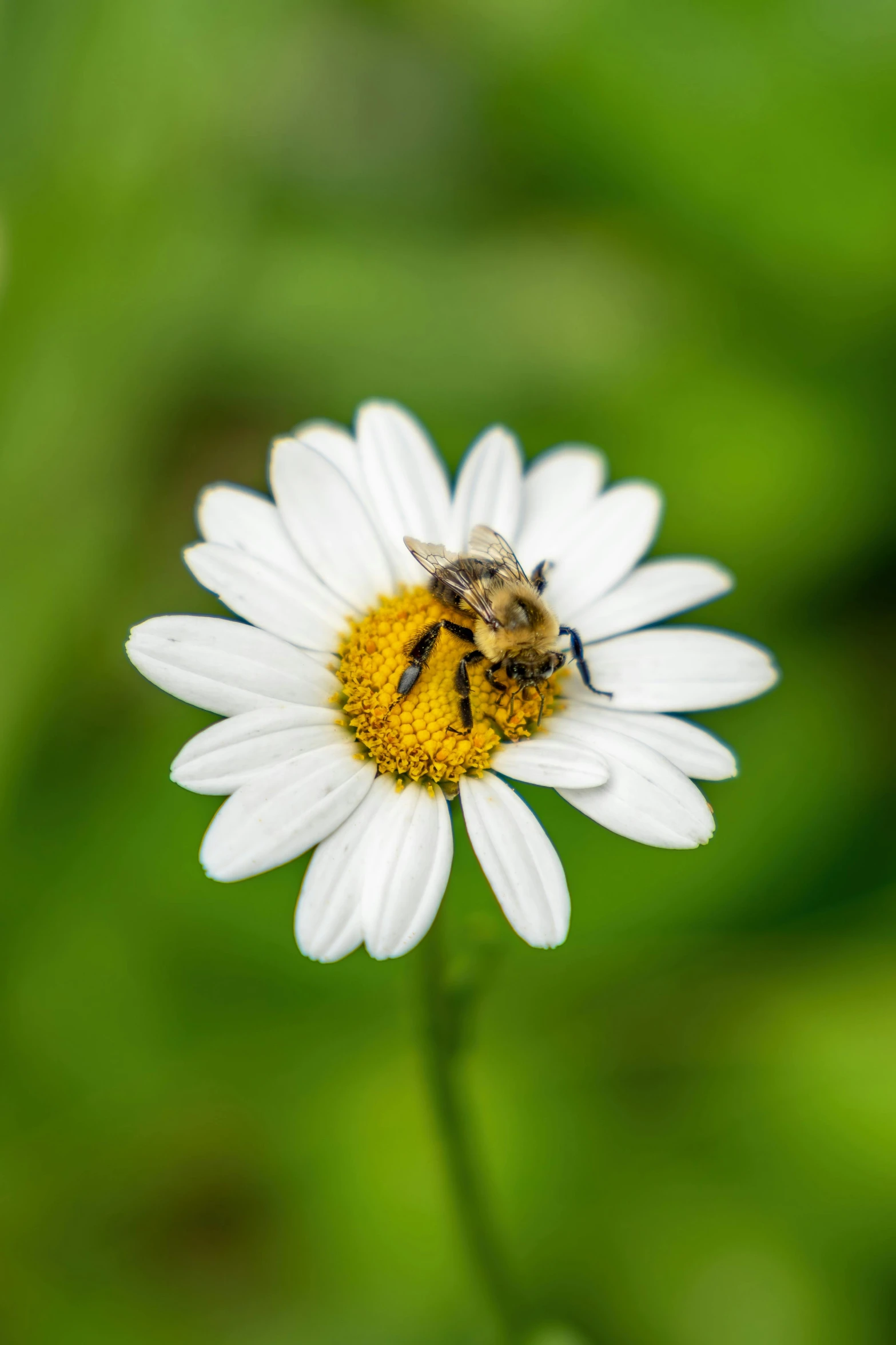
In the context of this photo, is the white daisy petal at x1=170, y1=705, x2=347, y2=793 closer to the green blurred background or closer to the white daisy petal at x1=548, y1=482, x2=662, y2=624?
the green blurred background

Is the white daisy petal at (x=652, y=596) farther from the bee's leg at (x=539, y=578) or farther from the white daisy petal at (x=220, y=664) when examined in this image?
the white daisy petal at (x=220, y=664)

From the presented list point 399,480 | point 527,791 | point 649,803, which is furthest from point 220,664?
point 527,791

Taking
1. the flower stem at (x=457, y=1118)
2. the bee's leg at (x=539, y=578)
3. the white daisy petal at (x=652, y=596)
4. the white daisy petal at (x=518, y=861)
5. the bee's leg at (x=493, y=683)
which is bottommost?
the flower stem at (x=457, y=1118)

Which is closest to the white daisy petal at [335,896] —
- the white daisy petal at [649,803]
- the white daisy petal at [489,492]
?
the white daisy petal at [649,803]

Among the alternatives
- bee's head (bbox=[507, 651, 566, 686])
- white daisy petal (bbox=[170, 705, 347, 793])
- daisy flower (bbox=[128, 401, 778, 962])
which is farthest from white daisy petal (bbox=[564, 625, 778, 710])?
white daisy petal (bbox=[170, 705, 347, 793])

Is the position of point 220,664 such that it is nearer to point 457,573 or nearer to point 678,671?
point 457,573
